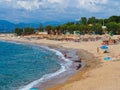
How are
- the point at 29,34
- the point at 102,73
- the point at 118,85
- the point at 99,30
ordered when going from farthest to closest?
1. the point at 29,34
2. the point at 99,30
3. the point at 102,73
4. the point at 118,85

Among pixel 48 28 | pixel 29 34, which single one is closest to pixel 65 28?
pixel 48 28

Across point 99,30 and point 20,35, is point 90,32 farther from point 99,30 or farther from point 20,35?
point 20,35

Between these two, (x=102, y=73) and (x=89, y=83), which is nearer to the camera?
(x=89, y=83)

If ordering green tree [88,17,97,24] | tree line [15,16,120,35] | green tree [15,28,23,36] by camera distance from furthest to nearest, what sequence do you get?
1. green tree [15,28,23,36]
2. green tree [88,17,97,24]
3. tree line [15,16,120,35]

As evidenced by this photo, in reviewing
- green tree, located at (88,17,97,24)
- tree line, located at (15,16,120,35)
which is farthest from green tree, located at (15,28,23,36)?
green tree, located at (88,17,97,24)

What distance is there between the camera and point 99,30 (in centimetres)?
11488

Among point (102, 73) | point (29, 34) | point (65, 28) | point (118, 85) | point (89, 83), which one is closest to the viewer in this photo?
point (118, 85)

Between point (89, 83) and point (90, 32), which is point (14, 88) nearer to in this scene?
point (89, 83)

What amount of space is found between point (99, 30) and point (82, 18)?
27.7m

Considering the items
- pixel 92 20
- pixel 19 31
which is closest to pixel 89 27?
pixel 92 20

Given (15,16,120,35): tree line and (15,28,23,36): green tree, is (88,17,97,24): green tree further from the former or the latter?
(15,28,23,36): green tree

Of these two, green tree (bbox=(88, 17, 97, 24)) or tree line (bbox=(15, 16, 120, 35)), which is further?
green tree (bbox=(88, 17, 97, 24))

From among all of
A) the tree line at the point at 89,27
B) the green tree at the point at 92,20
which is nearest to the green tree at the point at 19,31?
the tree line at the point at 89,27

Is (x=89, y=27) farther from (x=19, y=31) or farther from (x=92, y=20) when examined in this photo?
(x=19, y=31)
